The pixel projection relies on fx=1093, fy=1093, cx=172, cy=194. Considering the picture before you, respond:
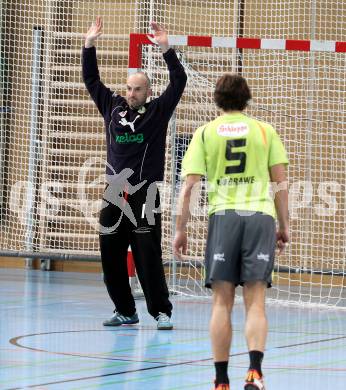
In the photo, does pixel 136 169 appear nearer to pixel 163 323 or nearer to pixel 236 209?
pixel 163 323

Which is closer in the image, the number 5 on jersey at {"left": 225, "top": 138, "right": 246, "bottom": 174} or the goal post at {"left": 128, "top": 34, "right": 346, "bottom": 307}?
the number 5 on jersey at {"left": 225, "top": 138, "right": 246, "bottom": 174}

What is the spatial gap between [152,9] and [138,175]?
542 cm

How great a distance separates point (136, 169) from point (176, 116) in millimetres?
4234

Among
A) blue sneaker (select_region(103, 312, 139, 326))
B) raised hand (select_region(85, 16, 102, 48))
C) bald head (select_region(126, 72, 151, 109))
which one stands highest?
raised hand (select_region(85, 16, 102, 48))

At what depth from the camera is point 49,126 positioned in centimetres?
1459

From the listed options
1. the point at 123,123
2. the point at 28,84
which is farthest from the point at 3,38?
the point at 123,123

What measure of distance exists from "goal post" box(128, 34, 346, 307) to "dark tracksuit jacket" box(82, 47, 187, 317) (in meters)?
3.56

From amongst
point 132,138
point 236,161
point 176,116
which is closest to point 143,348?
point 132,138

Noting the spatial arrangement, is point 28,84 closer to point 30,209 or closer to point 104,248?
point 30,209

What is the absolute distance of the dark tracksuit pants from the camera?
8305 mm

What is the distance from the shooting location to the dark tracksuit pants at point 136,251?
830 cm

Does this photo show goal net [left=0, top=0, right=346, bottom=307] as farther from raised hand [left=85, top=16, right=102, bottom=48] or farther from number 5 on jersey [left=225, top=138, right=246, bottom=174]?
number 5 on jersey [left=225, top=138, right=246, bottom=174]

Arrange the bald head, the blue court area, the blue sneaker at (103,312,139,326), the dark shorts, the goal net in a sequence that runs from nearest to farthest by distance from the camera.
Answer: the dark shorts → the blue court area → the bald head → the blue sneaker at (103,312,139,326) → the goal net

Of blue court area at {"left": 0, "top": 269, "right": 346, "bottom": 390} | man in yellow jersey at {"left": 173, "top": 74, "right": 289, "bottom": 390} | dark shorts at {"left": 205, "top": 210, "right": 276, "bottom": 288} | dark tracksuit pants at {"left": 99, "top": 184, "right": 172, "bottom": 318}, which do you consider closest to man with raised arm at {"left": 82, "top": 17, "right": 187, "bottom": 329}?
dark tracksuit pants at {"left": 99, "top": 184, "right": 172, "bottom": 318}
